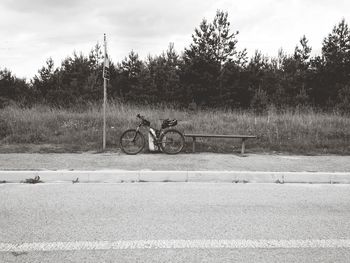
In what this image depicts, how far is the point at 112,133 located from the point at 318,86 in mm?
32730

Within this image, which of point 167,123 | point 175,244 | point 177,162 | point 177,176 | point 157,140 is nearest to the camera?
point 175,244

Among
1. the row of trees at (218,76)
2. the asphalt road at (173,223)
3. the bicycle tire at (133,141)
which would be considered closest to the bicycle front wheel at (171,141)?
the bicycle tire at (133,141)

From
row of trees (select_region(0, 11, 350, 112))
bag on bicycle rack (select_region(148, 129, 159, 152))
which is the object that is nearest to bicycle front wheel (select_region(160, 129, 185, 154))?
bag on bicycle rack (select_region(148, 129, 159, 152))

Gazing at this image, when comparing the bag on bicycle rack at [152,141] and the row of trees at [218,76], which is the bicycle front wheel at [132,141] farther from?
the row of trees at [218,76]

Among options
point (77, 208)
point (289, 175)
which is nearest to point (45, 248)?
point (77, 208)

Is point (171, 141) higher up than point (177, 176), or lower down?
higher up

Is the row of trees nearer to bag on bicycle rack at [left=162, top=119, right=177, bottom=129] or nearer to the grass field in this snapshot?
the grass field

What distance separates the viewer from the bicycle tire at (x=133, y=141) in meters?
9.95

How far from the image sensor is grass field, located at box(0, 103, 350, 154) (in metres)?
10.9

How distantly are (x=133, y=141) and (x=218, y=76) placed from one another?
2717 centimetres

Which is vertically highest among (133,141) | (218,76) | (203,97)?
(218,76)

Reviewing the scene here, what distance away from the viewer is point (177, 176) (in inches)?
277

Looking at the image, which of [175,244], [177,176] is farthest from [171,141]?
[175,244]

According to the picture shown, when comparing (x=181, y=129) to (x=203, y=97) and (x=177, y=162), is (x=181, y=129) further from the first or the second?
(x=203, y=97)
